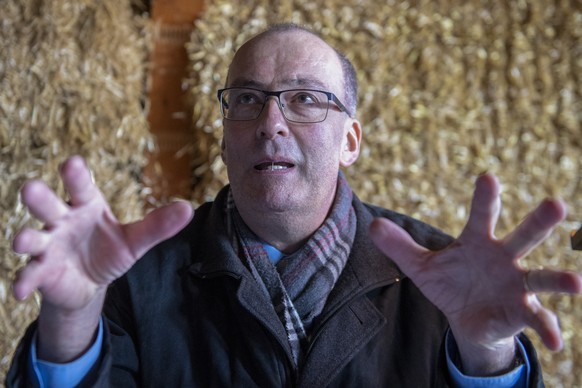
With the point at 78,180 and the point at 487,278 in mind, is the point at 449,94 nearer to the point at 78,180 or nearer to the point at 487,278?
the point at 487,278

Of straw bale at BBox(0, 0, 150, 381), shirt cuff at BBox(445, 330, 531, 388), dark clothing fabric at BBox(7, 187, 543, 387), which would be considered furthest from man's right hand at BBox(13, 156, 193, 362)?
straw bale at BBox(0, 0, 150, 381)

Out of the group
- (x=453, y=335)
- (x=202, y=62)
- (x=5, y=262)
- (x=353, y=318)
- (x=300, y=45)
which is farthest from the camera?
(x=202, y=62)

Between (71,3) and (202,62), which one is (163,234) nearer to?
(202,62)

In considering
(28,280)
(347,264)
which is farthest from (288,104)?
(28,280)

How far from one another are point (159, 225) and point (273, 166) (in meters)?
0.48

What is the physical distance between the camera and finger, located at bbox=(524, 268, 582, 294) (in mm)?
875

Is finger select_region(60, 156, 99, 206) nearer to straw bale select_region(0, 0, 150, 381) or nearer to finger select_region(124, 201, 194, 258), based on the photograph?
finger select_region(124, 201, 194, 258)

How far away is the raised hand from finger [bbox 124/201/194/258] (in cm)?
30

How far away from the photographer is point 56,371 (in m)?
1.03

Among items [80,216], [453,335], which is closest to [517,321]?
[453,335]

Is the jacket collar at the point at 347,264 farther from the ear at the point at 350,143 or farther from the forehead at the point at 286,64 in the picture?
the forehead at the point at 286,64

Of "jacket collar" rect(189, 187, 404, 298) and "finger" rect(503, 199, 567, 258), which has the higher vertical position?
"finger" rect(503, 199, 567, 258)

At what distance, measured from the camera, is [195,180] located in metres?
2.20

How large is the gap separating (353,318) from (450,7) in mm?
1336
